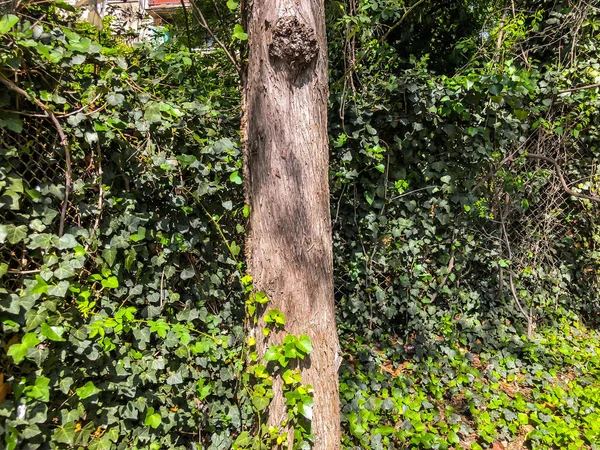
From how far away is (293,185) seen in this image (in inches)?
72.5

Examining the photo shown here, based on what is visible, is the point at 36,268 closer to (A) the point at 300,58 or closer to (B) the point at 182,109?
(B) the point at 182,109

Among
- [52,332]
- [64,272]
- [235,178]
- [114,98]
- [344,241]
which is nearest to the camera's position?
[52,332]

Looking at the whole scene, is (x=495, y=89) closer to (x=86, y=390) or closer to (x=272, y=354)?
(x=272, y=354)

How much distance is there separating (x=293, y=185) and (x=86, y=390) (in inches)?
57.7

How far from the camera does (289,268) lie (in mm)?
1854

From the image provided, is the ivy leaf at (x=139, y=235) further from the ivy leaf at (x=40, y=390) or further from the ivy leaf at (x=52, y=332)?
the ivy leaf at (x=40, y=390)

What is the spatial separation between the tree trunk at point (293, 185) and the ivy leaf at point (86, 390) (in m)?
0.85

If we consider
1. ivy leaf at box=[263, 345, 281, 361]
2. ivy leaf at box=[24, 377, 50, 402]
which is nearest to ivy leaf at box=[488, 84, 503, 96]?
ivy leaf at box=[263, 345, 281, 361]

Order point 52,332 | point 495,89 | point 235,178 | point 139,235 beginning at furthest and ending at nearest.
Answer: point 495,89 < point 235,178 < point 139,235 < point 52,332

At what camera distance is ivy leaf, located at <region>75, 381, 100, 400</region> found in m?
1.84

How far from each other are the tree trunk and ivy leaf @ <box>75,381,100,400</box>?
33.6 inches

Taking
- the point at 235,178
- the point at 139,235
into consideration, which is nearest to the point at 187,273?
the point at 139,235

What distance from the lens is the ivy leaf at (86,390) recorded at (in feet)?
6.05

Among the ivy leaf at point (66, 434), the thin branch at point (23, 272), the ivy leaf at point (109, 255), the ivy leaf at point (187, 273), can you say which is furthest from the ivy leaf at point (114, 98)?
the ivy leaf at point (66, 434)
